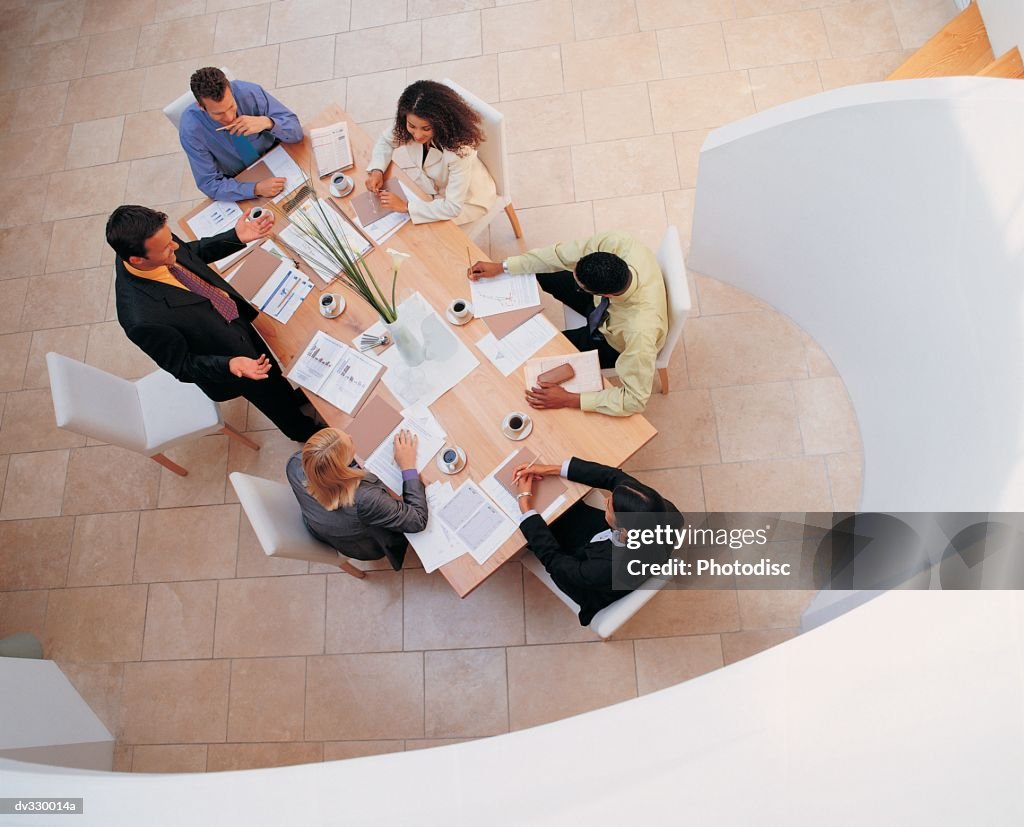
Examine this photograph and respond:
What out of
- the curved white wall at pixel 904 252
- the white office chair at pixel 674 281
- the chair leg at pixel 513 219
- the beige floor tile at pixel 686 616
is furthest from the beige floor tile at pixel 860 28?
the beige floor tile at pixel 686 616

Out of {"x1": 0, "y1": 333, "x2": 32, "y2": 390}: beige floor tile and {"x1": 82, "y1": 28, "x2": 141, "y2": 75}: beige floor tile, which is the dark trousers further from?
{"x1": 82, "y1": 28, "x2": 141, "y2": 75}: beige floor tile

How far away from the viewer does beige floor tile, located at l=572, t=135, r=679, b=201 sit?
389cm

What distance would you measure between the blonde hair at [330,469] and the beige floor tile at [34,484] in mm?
1978

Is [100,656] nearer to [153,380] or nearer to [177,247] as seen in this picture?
[153,380]

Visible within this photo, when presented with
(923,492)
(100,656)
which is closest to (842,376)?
(923,492)

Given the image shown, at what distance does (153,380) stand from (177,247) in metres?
0.79

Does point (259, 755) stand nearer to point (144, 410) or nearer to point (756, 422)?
point (144, 410)

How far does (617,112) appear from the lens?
4059 millimetres

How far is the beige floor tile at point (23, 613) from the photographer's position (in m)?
3.47

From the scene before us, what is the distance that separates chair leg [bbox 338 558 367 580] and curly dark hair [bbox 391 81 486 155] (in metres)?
1.75

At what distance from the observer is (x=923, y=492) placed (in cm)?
246

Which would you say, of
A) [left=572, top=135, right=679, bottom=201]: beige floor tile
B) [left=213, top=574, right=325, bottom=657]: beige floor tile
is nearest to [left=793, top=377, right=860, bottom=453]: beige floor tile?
[left=572, top=135, right=679, bottom=201]: beige floor tile

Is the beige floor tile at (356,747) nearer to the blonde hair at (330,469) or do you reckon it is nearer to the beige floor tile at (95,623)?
the beige floor tile at (95,623)

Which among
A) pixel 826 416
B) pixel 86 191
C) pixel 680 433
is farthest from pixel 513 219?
pixel 86 191
